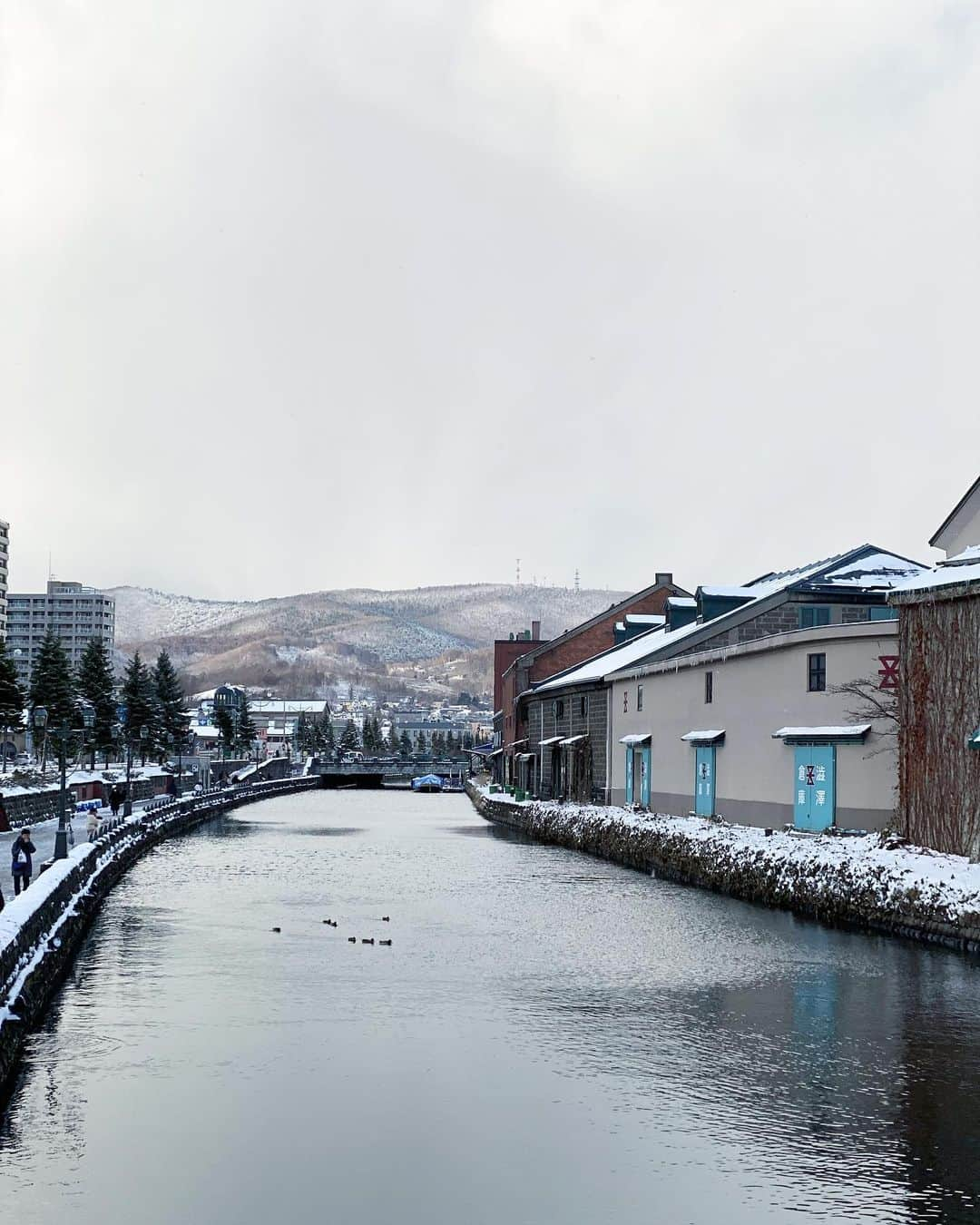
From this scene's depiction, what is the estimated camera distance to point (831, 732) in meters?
40.0

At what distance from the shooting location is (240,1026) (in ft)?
65.8

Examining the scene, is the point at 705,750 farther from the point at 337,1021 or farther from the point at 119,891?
the point at 337,1021

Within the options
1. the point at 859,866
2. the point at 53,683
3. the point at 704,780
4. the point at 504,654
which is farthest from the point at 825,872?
the point at 53,683

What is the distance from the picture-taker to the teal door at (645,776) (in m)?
58.7

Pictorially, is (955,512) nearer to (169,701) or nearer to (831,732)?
(831,732)

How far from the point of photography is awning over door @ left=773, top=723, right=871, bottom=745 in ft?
129

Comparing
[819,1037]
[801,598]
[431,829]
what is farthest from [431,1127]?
[431,829]

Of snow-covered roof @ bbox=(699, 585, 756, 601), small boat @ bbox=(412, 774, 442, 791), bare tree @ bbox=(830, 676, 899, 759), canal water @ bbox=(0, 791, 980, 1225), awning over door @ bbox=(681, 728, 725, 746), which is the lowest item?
small boat @ bbox=(412, 774, 442, 791)

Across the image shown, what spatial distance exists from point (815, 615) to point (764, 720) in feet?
31.7

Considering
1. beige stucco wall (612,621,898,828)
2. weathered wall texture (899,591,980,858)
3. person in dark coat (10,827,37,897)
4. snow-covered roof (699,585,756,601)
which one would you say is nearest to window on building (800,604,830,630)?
snow-covered roof (699,585,756,601)

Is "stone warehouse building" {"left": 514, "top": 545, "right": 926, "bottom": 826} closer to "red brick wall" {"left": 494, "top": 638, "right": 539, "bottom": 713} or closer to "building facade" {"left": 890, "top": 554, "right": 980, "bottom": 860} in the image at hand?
"building facade" {"left": 890, "top": 554, "right": 980, "bottom": 860}

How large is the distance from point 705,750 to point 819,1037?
31.0 metres

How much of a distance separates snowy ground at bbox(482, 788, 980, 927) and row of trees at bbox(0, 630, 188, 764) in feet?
232

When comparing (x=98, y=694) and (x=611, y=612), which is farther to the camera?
(x=98, y=694)
